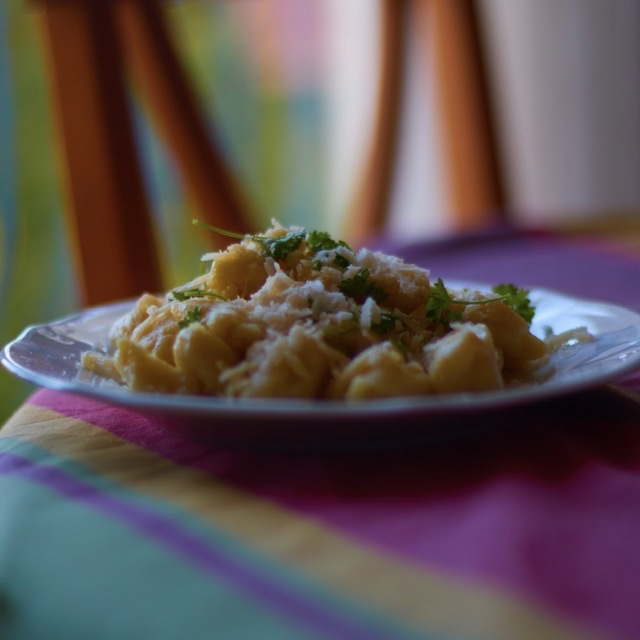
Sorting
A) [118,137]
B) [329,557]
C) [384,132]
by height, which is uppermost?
[118,137]

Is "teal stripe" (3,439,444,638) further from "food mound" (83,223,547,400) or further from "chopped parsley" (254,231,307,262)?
"chopped parsley" (254,231,307,262)

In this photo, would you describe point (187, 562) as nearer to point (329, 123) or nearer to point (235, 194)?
point (235, 194)

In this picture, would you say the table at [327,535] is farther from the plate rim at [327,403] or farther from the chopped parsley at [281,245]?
the chopped parsley at [281,245]

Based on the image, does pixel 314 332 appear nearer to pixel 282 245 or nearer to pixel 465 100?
pixel 282 245

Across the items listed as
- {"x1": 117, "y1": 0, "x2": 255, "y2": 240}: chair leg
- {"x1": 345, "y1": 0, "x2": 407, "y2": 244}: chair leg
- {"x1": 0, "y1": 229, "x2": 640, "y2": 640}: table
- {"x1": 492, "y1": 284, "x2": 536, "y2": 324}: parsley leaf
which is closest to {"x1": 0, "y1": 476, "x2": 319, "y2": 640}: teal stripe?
{"x1": 0, "y1": 229, "x2": 640, "y2": 640}: table

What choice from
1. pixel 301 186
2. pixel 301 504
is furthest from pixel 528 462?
pixel 301 186

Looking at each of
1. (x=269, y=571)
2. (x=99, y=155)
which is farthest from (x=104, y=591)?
(x=99, y=155)
